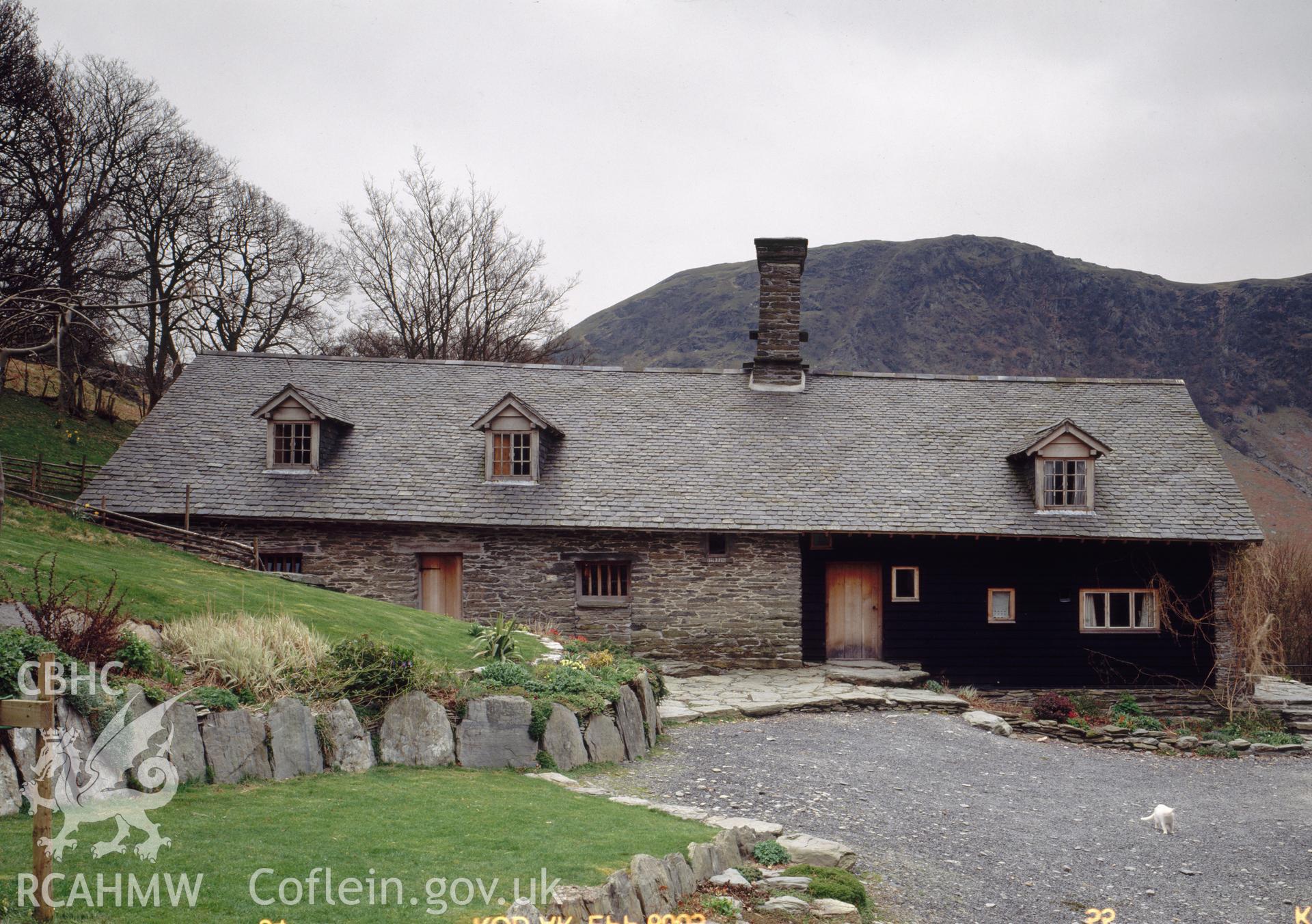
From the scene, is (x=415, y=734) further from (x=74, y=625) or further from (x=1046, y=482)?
(x=1046, y=482)

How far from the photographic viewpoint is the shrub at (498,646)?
13344 millimetres

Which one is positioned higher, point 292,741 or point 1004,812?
point 292,741

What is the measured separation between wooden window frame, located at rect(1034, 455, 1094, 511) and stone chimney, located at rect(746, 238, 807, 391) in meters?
6.84

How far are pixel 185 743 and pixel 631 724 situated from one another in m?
6.01

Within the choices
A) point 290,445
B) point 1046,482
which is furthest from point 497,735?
point 1046,482

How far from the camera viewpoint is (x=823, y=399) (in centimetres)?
2430

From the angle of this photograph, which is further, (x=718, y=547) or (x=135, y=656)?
(x=718, y=547)

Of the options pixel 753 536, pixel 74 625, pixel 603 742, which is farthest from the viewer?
pixel 753 536

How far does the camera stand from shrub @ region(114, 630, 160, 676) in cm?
899

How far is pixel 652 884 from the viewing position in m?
6.90

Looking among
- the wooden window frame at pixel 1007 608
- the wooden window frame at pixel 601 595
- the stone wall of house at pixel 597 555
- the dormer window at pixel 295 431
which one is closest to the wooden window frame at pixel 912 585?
the wooden window frame at pixel 1007 608

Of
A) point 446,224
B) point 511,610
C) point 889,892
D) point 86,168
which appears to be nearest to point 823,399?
point 511,610

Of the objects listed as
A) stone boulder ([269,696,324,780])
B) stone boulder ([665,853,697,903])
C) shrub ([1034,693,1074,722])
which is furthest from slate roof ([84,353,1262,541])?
stone boulder ([665,853,697,903])

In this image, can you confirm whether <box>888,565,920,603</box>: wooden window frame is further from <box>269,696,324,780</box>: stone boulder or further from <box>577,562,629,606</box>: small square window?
<box>269,696,324,780</box>: stone boulder
